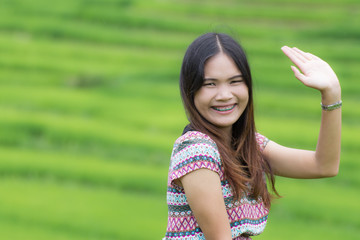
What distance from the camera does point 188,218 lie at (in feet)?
6.26

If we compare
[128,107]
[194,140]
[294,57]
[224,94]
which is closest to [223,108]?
[224,94]

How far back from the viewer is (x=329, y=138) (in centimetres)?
199

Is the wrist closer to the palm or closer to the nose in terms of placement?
the palm

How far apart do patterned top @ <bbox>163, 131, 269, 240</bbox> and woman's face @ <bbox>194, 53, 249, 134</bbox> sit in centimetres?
9

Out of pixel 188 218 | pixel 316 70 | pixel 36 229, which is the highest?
pixel 36 229

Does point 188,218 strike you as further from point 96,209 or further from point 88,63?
point 88,63

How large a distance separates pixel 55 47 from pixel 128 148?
4.40 m

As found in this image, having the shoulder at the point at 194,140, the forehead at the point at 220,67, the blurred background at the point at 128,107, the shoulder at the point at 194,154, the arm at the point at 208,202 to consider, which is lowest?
the arm at the point at 208,202

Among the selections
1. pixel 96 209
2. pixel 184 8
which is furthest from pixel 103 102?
pixel 184 8

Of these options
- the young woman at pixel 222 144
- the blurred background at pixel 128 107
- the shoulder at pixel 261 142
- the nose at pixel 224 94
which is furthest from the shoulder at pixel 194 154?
the blurred background at pixel 128 107

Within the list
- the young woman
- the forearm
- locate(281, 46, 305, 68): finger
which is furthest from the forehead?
the forearm

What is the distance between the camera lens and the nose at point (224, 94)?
1922 millimetres

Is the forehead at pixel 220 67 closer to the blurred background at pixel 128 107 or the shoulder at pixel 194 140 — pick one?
the shoulder at pixel 194 140

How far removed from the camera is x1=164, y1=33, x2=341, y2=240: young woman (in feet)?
5.96
